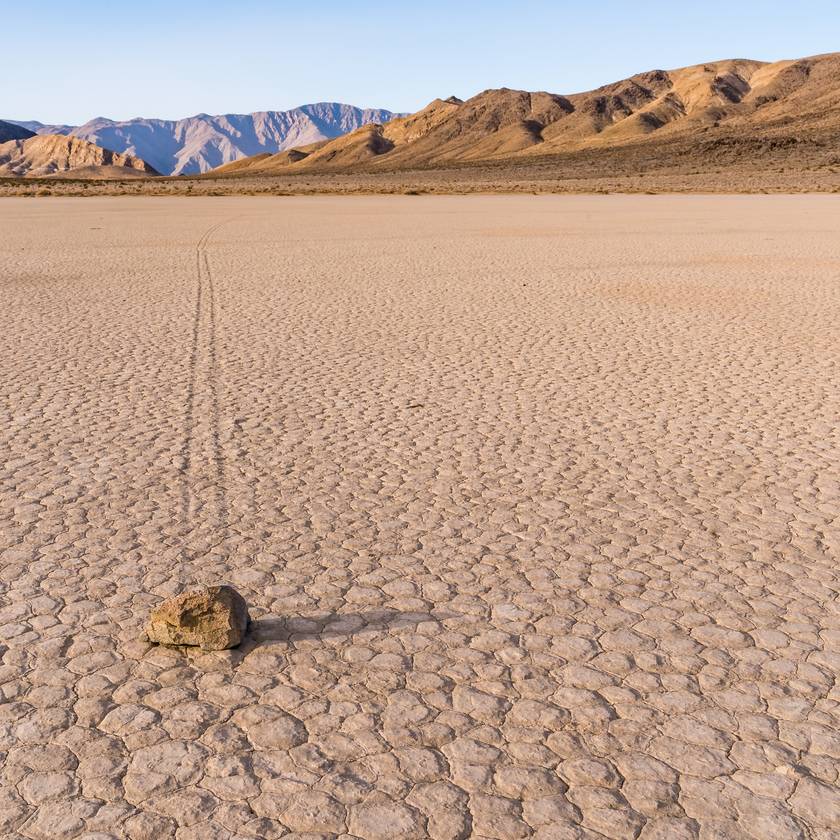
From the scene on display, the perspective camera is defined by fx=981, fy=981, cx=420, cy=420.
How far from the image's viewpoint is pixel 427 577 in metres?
4.59

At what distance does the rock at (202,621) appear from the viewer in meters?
3.83

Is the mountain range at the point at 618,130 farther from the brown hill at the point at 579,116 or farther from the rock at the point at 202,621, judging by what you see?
the rock at the point at 202,621

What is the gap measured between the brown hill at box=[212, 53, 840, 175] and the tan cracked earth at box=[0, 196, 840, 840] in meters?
109

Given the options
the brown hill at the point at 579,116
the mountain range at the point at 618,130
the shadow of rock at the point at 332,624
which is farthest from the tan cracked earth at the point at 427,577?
the brown hill at the point at 579,116

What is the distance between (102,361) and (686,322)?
6582 mm

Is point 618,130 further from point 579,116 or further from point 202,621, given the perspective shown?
point 202,621

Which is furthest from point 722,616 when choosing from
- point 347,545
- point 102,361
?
point 102,361

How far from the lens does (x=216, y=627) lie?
384 centimetres

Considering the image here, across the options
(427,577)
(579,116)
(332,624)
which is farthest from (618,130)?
(332,624)

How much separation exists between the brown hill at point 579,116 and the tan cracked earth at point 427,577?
10924 cm

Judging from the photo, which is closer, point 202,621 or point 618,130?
point 202,621

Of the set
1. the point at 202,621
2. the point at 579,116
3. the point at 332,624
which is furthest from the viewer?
the point at 579,116

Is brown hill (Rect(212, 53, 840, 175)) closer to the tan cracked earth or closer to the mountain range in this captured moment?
the mountain range

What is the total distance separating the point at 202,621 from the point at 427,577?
116 centimetres
